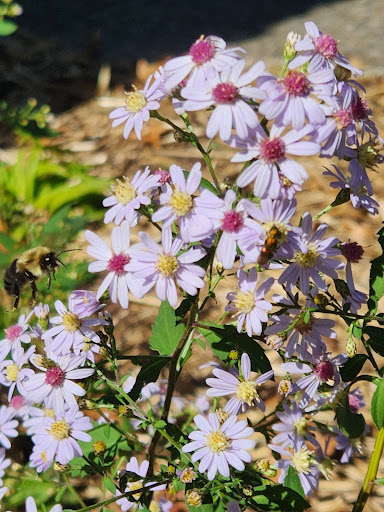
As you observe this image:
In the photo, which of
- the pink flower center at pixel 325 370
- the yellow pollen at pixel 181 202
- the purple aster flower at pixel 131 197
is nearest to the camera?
the yellow pollen at pixel 181 202

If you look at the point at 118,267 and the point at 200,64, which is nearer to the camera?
the point at 200,64

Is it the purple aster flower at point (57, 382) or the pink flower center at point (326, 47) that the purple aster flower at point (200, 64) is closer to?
the pink flower center at point (326, 47)

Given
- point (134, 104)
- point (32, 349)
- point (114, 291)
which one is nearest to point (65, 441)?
point (32, 349)

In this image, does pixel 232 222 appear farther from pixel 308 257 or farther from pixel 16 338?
pixel 16 338

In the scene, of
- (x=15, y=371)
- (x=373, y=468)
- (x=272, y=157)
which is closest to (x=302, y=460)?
(x=373, y=468)

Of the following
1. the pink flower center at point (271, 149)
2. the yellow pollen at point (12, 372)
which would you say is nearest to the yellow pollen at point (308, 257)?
the pink flower center at point (271, 149)

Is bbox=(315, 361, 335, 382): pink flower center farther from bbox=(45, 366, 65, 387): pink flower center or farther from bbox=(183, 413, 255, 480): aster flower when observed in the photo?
bbox=(45, 366, 65, 387): pink flower center
